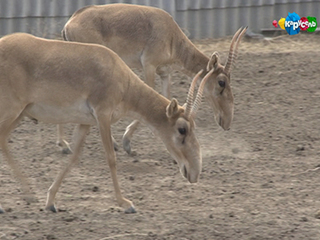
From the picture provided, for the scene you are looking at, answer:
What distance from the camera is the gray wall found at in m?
13.2

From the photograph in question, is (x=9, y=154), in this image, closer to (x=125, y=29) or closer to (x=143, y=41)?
(x=125, y=29)

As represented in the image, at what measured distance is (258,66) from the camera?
12891mm

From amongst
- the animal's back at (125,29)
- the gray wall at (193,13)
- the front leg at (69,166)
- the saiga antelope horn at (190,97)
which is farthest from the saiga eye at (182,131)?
the gray wall at (193,13)

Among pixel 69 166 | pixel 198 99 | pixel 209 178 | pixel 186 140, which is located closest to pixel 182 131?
pixel 186 140

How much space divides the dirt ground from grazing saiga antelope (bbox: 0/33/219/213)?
0.39 metres

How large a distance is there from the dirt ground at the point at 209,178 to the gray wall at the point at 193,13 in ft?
5.74

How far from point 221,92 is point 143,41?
1250 mm

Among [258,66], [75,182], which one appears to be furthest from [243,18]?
[75,182]

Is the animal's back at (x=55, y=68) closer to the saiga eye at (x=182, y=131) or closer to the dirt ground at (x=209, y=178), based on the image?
the saiga eye at (x=182, y=131)

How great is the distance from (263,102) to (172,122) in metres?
4.03

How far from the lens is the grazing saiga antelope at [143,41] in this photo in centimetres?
994

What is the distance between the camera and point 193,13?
46.2 feet
